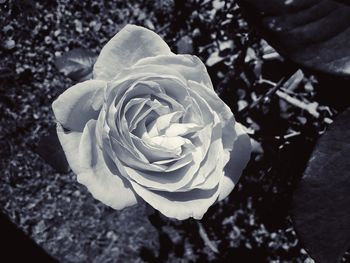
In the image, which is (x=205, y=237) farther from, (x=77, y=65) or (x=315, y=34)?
(x=315, y=34)

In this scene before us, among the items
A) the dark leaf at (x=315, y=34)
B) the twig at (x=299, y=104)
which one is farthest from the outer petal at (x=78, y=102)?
the twig at (x=299, y=104)

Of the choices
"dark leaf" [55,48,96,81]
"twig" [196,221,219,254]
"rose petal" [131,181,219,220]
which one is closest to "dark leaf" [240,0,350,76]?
"rose petal" [131,181,219,220]

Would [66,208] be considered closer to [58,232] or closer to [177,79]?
[58,232]

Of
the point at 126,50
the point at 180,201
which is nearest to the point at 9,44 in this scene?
the point at 126,50

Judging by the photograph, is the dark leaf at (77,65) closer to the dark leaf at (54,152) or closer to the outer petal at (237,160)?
the dark leaf at (54,152)

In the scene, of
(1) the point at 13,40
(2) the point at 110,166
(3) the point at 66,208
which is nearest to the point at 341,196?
(2) the point at 110,166

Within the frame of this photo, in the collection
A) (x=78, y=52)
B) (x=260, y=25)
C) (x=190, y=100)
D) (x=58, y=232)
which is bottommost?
(x=58, y=232)
